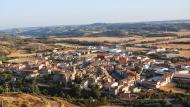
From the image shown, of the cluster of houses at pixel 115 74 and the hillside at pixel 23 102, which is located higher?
the hillside at pixel 23 102

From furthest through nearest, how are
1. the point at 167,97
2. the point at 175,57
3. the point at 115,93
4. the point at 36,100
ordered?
the point at 175,57 < the point at 115,93 < the point at 167,97 < the point at 36,100

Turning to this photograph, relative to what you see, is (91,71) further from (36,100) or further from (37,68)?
(36,100)

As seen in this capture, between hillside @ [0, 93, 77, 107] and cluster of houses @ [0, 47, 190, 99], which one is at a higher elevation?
hillside @ [0, 93, 77, 107]

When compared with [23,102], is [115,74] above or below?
below

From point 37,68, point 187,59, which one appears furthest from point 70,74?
point 187,59

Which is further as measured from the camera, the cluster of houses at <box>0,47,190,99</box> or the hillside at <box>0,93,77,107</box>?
the cluster of houses at <box>0,47,190,99</box>

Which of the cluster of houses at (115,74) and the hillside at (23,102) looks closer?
the hillside at (23,102)

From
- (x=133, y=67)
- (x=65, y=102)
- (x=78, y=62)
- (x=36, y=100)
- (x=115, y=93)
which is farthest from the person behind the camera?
(x=78, y=62)

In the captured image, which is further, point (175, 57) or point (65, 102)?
point (175, 57)

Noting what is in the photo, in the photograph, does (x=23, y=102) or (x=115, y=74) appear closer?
(x=23, y=102)

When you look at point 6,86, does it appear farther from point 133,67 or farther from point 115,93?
point 133,67
